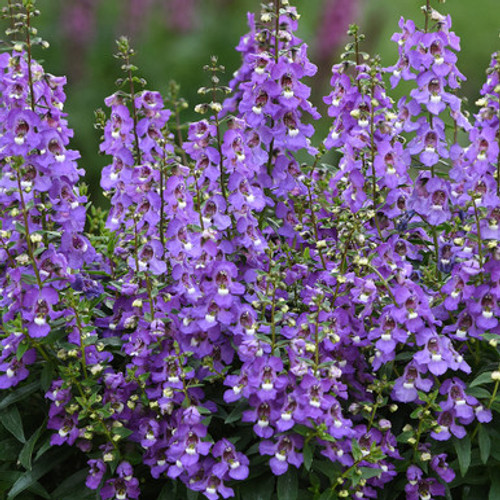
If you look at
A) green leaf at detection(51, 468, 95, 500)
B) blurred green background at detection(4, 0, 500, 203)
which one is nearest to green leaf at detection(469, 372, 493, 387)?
green leaf at detection(51, 468, 95, 500)

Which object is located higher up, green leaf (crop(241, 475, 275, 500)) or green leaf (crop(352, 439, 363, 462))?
green leaf (crop(352, 439, 363, 462))

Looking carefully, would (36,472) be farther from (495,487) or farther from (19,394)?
(495,487)

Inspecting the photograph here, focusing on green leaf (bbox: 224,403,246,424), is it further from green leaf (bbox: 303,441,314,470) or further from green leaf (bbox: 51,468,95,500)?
green leaf (bbox: 51,468,95,500)

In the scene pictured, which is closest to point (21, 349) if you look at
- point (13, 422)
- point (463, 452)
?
point (13, 422)

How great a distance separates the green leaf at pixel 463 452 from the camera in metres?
2.25

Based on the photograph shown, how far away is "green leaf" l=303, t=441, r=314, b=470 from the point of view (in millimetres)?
2186

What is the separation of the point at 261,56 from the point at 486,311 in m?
0.95

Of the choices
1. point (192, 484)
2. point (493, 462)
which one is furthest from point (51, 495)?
point (493, 462)

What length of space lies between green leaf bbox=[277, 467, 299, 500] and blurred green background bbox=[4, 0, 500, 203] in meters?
3.30

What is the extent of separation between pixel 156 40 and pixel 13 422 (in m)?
5.04

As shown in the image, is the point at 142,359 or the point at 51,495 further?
the point at 51,495

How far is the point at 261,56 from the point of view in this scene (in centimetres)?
244

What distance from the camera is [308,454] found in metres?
2.22

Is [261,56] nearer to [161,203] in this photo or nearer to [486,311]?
[161,203]
